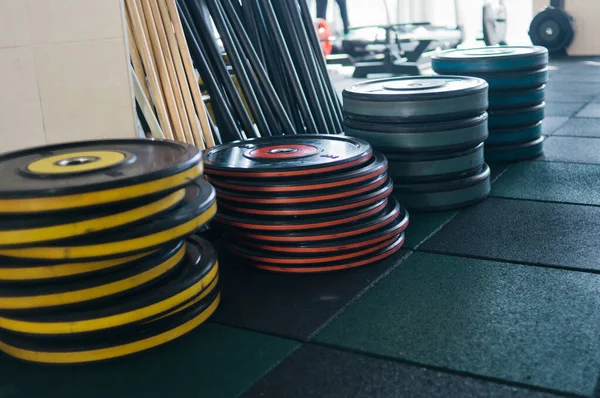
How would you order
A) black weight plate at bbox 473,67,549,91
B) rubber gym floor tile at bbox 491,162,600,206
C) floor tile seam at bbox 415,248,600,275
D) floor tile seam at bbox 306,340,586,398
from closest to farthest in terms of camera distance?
floor tile seam at bbox 306,340,586,398 < floor tile seam at bbox 415,248,600,275 < rubber gym floor tile at bbox 491,162,600,206 < black weight plate at bbox 473,67,549,91

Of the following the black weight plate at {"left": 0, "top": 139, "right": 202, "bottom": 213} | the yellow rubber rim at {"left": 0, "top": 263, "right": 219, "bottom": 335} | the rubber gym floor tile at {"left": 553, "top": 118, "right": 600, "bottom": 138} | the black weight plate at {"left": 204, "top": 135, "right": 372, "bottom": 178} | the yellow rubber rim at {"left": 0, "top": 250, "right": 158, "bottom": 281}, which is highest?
the black weight plate at {"left": 0, "top": 139, "right": 202, "bottom": 213}

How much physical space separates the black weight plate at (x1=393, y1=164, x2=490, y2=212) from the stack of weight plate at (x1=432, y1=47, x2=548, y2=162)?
0.58m

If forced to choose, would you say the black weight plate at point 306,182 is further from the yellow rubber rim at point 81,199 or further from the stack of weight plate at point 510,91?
the stack of weight plate at point 510,91

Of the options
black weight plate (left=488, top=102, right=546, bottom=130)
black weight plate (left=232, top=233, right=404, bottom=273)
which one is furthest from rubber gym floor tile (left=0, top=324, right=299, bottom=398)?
black weight plate (left=488, top=102, right=546, bottom=130)

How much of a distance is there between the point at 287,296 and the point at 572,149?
1.92 meters

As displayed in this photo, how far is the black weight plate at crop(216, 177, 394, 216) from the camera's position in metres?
1.84

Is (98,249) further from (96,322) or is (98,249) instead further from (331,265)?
(331,265)

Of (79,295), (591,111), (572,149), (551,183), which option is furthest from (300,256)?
(591,111)

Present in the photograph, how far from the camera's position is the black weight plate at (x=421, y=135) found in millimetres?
2230

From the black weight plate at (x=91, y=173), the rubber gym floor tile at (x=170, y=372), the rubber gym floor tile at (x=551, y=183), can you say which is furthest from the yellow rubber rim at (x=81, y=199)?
the rubber gym floor tile at (x=551, y=183)

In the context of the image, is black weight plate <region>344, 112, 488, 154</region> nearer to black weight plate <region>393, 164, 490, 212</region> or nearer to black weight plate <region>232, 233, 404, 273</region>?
black weight plate <region>393, 164, 490, 212</region>

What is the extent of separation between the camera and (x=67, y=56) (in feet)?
6.14

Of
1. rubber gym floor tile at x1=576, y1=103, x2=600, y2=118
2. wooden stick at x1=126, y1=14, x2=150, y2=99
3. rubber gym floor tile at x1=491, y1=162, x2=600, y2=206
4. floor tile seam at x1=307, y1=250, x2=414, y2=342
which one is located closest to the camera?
floor tile seam at x1=307, y1=250, x2=414, y2=342

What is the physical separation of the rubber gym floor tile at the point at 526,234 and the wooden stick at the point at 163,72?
35.4 inches
